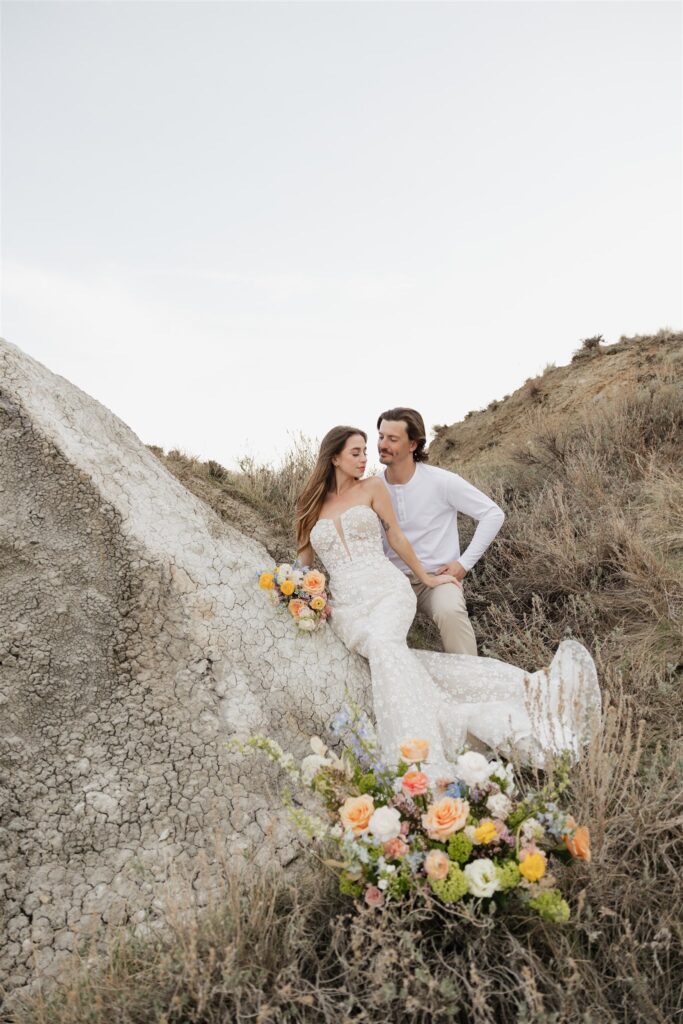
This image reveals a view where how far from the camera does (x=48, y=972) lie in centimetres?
247

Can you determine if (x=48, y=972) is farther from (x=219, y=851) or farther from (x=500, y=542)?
(x=500, y=542)

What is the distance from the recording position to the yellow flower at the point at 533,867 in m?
2.03

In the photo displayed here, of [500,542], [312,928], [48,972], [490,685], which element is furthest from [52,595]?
[500,542]

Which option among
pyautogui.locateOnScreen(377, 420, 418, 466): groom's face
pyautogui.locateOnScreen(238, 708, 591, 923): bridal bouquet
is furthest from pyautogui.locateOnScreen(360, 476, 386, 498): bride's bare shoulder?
pyautogui.locateOnScreen(238, 708, 591, 923): bridal bouquet

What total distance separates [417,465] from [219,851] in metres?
3.50

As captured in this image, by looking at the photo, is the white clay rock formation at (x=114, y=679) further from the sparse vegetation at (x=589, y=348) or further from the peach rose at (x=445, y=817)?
the sparse vegetation at (x=589, y=348)

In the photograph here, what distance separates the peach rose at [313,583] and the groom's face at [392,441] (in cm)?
136

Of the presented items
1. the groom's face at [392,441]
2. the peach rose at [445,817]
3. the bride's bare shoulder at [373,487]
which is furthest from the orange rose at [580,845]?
the groom's face at [392,441]

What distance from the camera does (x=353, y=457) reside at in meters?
4.54

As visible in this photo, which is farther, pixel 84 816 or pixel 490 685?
pixel 490 685

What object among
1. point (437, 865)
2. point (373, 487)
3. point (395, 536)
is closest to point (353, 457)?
point (373, 487)

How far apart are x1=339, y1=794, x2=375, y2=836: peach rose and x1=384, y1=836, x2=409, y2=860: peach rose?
0.40 ft

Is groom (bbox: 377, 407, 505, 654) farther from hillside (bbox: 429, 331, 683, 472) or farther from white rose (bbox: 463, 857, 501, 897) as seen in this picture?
hillside (bbox: 429, 331, 683, 472)

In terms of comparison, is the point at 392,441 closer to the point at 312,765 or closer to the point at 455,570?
the point at 455,570
